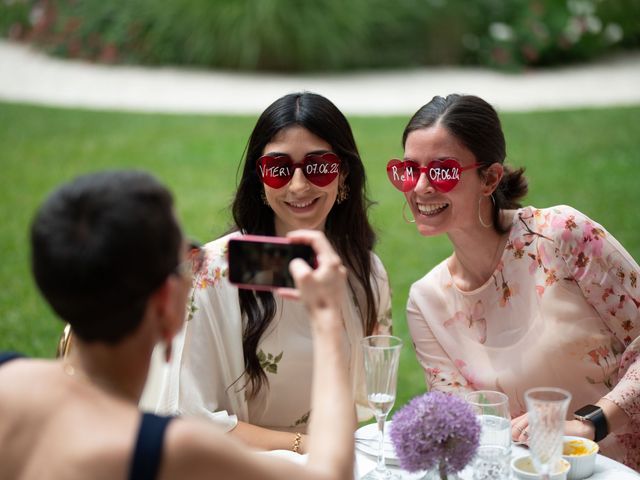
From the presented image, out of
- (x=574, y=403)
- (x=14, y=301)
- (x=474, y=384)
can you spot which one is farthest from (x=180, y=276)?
(x=14, y=301)

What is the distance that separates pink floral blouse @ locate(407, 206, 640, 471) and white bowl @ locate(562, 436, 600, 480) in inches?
25.7

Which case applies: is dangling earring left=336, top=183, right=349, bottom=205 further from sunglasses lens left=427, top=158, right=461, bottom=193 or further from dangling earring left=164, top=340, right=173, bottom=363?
dangling earring left=164, top=340, right=173, bottom=363

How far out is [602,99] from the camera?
1219 cm

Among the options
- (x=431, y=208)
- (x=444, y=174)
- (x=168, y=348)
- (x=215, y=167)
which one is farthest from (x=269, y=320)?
(x=215, y=167)

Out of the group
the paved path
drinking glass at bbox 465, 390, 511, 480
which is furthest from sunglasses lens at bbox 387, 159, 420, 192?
the paved path

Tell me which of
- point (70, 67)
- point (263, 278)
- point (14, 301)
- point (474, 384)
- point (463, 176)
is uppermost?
point (70, 67)

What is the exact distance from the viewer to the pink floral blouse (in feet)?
10.8

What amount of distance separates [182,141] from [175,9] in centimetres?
396

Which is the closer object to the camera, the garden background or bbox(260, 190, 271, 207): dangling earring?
bbox(260, 190, 271, 207): dangling earring

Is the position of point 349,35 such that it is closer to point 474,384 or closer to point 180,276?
point 474,384

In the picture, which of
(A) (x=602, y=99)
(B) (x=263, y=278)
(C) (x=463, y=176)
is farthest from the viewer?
(A) (x=602, y=99)

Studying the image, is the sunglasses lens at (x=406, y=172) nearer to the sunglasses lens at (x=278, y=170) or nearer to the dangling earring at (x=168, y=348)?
the sunglasses lens at (x=278, y=170)

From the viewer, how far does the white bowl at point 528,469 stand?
247 centimetres

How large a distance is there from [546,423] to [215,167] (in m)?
8.29
